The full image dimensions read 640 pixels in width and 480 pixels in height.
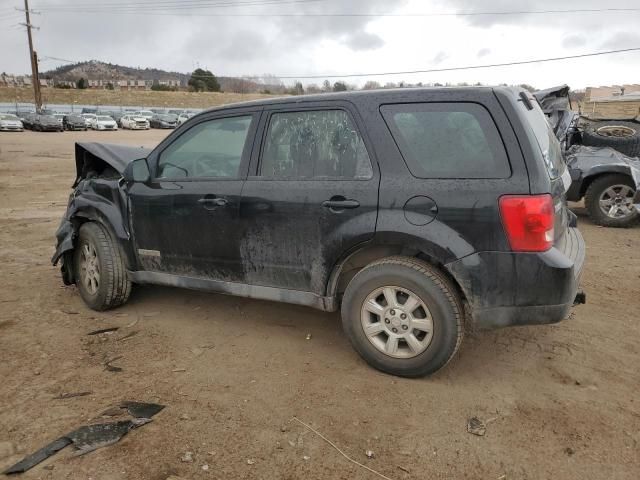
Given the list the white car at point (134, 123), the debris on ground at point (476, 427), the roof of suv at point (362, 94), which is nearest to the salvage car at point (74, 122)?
the white car at point (134, 123)

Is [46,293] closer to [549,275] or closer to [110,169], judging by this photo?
[110,169]

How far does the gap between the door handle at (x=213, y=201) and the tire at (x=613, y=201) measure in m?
6.63

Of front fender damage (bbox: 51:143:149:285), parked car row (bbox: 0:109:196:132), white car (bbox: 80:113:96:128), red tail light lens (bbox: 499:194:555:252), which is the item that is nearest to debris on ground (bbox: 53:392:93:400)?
front fender damage (bbox: 51:143:149:285)

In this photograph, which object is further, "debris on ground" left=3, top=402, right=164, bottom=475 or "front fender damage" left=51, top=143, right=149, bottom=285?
"front fender damage" left=51, top=143, right=149, bottom=285

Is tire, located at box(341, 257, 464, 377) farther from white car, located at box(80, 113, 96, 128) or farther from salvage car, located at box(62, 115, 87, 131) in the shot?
white car, located at box(80, 113, 96, 128)

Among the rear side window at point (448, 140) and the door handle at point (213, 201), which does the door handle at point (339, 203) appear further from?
the door handle at point (213, 201)

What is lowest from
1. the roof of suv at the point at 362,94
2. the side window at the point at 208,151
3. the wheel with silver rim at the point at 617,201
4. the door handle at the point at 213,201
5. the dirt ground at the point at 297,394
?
the dirt ground at the point at 297,394

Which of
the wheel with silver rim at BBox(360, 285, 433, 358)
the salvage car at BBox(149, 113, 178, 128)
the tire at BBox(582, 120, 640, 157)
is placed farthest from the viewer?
the salvage car at BBox(149, 113, 178, 128)

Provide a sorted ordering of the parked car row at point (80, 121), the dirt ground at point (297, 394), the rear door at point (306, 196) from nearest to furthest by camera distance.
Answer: the dirt ground at point (297, 394)
the rear door at point (306, 196)
the parked car row at point (80, 121)

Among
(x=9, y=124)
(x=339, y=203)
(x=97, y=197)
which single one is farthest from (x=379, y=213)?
(x=9, y=124)

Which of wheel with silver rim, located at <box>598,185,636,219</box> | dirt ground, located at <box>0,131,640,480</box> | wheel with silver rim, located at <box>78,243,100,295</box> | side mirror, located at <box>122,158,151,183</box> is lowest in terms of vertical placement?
dirt ground, located at <box>0,131,640,480</box>

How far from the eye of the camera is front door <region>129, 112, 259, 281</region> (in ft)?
12.2

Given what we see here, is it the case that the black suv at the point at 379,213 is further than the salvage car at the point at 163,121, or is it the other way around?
the salvage car at the point at 163,121

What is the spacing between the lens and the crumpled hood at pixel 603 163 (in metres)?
7.64
